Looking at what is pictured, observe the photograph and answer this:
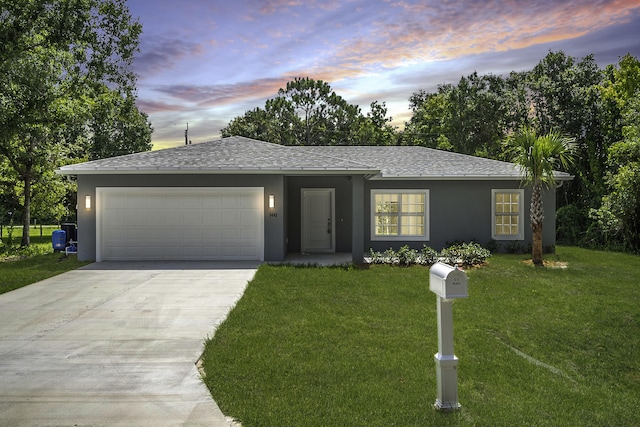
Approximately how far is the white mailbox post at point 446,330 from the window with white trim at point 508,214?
12154 millimetres

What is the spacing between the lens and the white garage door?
44.1 ft

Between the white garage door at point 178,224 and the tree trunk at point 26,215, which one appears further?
the tree trunk at point 26,215

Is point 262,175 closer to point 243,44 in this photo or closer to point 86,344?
point 243,44

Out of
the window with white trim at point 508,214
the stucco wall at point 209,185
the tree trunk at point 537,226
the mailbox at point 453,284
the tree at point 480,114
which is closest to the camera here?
the mailbox at point 453,284

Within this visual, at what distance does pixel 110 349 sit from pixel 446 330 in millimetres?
4006

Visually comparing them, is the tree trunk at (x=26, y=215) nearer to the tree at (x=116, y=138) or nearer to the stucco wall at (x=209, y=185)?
the stucco wall at (x=209, y=185)

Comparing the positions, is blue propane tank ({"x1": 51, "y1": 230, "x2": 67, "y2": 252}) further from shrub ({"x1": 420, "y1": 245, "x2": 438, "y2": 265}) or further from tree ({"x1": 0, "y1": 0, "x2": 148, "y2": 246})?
shrub ({"x1": 420, "y1": 245, "x2": 438, "y2": 265})

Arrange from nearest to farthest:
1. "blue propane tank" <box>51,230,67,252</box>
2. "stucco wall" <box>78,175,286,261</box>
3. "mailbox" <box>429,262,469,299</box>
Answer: "mailbox" <box>429,262,469,299</box>, "stucco wall" <box>78,175,286,261</box>, "blue propane tank" <box>51,230,67,252</box>

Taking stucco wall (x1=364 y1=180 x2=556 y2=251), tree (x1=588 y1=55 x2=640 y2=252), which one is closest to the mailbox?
stucco wall (x1=364 y1=180 x2=556 y2=251)

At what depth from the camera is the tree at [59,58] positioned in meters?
12.3

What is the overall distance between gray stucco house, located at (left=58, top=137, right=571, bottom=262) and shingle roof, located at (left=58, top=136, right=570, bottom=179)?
33mm

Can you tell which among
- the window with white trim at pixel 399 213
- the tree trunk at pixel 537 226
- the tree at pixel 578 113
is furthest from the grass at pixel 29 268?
the tree at pixel 578 113

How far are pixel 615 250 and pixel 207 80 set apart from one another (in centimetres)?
1568

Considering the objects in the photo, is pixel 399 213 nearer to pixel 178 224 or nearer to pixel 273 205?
pixel 273 205
